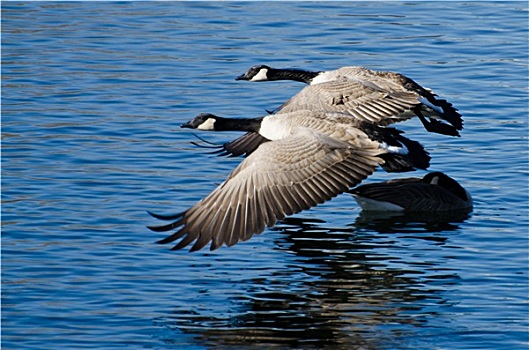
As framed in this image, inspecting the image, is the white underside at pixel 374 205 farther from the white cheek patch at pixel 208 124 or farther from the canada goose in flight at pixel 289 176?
the white cheek patch at pixel 208 124

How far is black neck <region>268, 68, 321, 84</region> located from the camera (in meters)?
16.4

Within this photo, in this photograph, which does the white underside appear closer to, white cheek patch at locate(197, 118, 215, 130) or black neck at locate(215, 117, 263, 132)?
black neck at locate(215, 117, 263, 132)

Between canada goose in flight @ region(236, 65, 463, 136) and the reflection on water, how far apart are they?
4.62ft

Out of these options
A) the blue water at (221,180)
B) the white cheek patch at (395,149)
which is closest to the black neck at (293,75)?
the blue water at (221,180)

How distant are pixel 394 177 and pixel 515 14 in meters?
9.10

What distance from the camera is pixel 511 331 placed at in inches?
401

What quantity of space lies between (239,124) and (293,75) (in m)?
3.19

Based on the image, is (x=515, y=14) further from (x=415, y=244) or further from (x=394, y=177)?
(x=415, y=244)

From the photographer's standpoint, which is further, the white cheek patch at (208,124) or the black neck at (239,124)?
the white cheek patch at (208,124)

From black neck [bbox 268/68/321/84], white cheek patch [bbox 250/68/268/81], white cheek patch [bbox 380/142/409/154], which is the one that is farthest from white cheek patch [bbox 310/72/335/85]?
white cheek patch [bbox 380/142/409/154]

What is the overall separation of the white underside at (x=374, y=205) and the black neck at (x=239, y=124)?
1569mm

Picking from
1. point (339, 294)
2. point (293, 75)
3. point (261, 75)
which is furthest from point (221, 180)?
point (339, 294)

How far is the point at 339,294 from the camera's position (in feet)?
36.9

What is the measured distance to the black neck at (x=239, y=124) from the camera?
1342 cm
